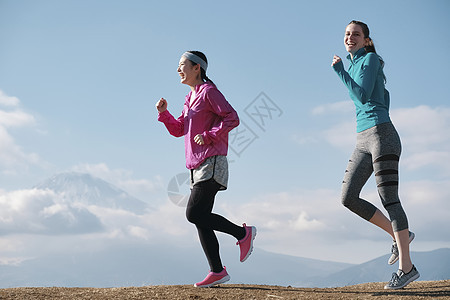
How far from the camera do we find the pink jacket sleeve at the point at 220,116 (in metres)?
4.77

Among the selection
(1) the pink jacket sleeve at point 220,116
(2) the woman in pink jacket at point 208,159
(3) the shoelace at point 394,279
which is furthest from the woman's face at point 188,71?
(3) the shoelace at point 394,279

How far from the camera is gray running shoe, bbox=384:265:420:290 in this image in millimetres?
4715

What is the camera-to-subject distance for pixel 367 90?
469 cm

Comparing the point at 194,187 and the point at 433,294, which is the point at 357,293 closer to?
the point at 433,294

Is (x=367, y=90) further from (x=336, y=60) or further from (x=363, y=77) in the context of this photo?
(x=336, y=60)

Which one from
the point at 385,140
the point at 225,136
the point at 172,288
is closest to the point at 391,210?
the point at 385,140

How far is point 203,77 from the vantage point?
5289mm

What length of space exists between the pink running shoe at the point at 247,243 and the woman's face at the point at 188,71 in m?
1.67

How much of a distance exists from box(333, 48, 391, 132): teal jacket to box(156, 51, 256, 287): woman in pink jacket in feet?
3.85

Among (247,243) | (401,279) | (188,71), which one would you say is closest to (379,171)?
(401,279)

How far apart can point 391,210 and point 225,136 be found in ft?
5.83

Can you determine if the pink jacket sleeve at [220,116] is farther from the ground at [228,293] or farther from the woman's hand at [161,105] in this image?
the ground at [228,293]

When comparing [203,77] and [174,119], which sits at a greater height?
[203,77]

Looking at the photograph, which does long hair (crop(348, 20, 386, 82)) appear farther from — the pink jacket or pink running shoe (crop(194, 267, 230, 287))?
pink running shoe (crop(194, 267, 230, 287))
